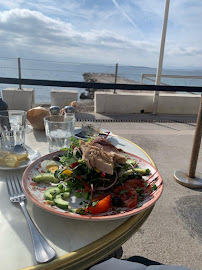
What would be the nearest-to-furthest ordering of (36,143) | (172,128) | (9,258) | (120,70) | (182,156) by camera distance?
1. (9,258)
2. (36,143)
3. (182,156)
4. (172,128)
5. (120,70)

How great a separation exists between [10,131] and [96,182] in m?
0.78

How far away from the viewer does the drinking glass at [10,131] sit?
1437 millimetres

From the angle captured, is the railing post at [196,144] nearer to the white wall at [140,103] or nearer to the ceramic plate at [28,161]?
the ceramic plate at [28,161]

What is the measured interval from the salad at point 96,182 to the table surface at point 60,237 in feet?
0.18

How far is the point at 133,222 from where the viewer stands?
0.87 metres

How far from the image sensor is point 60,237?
2.46ft

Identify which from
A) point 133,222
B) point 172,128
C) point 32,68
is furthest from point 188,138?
point 32,68

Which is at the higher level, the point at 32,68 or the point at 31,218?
the point at 32,68

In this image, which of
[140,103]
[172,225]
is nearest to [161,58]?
[140,103]

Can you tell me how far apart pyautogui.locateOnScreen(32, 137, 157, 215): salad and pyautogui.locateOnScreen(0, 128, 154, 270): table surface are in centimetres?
5

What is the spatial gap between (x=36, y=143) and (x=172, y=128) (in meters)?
4.86

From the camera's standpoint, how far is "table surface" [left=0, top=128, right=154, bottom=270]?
675 mm

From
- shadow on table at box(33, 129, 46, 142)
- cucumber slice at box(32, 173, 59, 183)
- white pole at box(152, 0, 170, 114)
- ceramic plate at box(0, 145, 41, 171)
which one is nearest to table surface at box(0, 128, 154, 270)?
cucumber slice at box(32, 173, 59, 183)

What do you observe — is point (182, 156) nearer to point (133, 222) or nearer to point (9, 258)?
point (133, 222)
